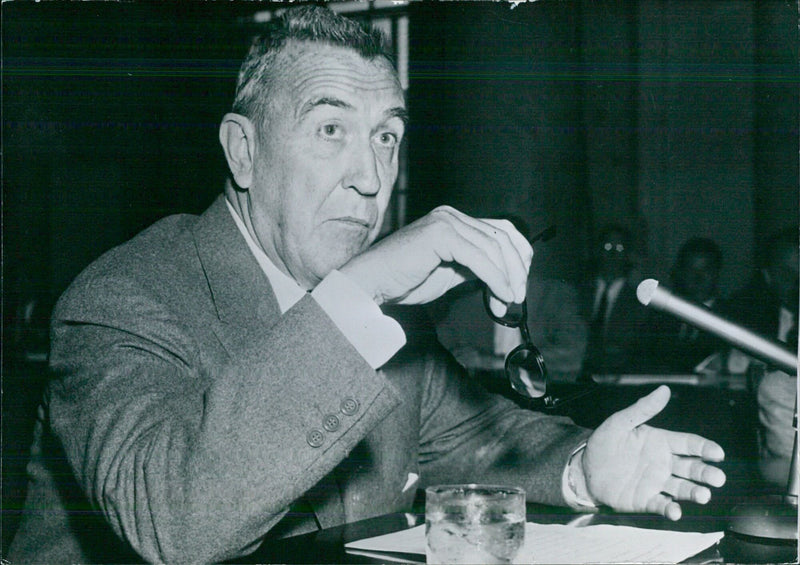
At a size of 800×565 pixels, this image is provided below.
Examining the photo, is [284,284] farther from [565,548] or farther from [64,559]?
[565,548]

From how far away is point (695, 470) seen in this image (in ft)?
3.34

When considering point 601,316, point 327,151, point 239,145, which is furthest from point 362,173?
point 601,316

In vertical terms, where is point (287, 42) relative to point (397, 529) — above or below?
above

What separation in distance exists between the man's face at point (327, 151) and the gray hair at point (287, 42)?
20 mm

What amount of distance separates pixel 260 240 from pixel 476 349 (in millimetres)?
2592

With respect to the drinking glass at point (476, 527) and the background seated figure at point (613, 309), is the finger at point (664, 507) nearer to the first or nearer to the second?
the drinking glass at point (476, 527)

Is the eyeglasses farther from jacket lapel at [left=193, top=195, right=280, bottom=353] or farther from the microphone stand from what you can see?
jacket lapel at [left=193, top=195, right=280, bottom=353]

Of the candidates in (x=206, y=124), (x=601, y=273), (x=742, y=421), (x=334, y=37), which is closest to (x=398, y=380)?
(x=334, y=37)

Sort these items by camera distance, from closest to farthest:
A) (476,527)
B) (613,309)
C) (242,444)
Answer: (476,527) < (242,444) < (613,309)

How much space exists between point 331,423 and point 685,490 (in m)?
0.49

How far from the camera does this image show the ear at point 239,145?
1373mm

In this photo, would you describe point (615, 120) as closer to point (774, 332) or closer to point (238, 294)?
point (774, 332)

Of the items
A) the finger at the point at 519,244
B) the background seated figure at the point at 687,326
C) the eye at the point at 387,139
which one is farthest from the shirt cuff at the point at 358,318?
the background seated figure at the point at 687,326

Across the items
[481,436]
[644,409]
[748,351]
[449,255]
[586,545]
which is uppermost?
[449,255]
